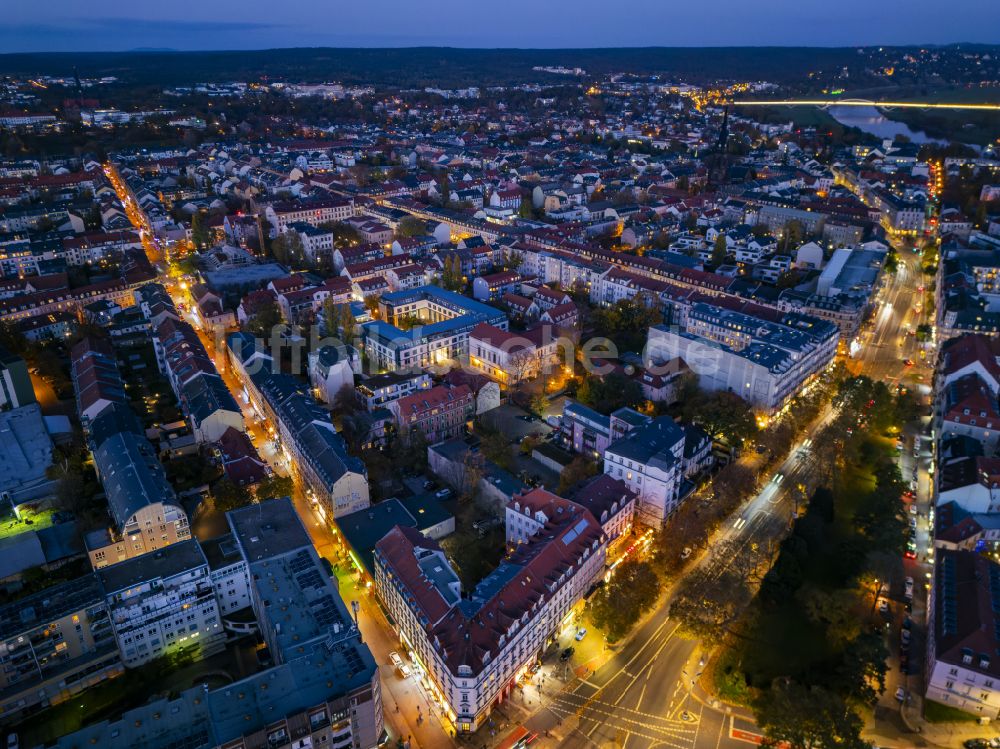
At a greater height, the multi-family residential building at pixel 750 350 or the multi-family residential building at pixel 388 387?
the multi-family residential building at pixel 750 350

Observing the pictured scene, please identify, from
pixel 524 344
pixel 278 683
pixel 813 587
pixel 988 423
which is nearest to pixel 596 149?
pixel 524 344

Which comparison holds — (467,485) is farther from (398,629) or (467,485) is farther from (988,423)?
(988,423)

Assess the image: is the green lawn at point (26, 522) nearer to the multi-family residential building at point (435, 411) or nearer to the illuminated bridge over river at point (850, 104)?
the multi-family residential building at point (435, 411)

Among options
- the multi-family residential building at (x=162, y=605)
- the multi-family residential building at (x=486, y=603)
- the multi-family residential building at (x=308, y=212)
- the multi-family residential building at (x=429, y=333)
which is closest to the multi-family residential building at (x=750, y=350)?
the multi-family residential building at (x=429, y=333)

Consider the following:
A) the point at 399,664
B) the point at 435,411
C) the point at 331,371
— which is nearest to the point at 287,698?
the point at 399,664

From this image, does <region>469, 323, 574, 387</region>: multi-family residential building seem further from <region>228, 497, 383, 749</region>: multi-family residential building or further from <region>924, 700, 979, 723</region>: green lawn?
<region>924, 700, 979, 723</region>: green lawn

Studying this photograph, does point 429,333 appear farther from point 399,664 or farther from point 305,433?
point 399,664
